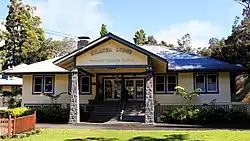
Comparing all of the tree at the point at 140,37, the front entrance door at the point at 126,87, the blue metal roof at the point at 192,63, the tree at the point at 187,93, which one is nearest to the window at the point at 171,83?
the tree at the point at 187,93

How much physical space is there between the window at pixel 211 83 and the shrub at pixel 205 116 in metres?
4.38

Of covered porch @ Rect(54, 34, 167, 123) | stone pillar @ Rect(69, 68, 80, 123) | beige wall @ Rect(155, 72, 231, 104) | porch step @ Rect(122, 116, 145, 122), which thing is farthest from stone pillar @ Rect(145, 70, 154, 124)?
beige wall @ Rect(155, 72, 231, 104)

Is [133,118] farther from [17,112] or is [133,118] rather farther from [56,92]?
[17,112]

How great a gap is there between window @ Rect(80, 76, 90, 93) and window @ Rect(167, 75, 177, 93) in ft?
23.1

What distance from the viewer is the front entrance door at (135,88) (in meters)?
29.9

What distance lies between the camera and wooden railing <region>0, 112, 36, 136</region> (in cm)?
1547

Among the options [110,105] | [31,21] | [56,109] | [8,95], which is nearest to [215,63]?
[110,105]

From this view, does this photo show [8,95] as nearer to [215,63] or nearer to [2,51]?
[2,51]

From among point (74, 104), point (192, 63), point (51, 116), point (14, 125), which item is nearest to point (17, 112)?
point (51, 116)

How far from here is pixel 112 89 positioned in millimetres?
30266

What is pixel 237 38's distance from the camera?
33875 millimetres

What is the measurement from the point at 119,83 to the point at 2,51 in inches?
1150

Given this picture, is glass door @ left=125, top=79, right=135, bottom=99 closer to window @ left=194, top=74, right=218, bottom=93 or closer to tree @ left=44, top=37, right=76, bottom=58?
window @ left=194, top=74, right=218, bottom=93

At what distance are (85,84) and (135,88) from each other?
445cm
